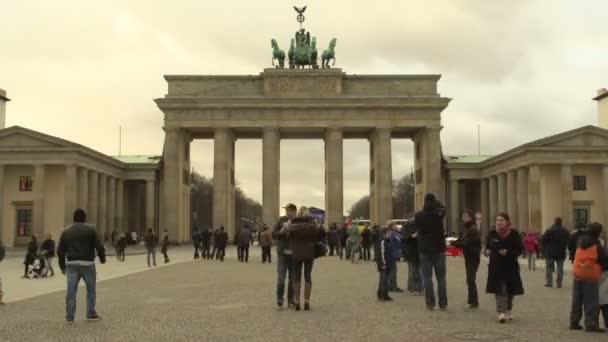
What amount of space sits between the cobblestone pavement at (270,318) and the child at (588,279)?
46 cm

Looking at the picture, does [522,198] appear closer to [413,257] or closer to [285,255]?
[413,257]

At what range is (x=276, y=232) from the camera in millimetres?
15969

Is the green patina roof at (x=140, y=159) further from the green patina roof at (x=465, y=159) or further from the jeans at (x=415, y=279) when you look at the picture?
the jeans at (x=415, y=279)

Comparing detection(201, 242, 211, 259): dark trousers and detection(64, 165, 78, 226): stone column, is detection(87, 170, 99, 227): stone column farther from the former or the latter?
detection(201, 242, 211, 259): dark trousers

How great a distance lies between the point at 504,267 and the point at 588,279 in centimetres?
143

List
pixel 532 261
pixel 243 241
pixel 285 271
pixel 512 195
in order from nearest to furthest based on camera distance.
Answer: pixel 285 271 → pixel 532 261 → pixel 243 241 → pixel 512 195

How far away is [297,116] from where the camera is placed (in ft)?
233

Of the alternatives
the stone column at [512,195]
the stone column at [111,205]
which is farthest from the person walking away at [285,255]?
the stone column at [111,205]

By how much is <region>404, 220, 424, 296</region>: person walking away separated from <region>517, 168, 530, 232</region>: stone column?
4397 centimetres

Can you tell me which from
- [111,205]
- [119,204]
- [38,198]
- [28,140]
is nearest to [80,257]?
[38,198]

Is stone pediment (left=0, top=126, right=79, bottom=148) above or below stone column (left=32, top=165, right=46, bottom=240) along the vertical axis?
above

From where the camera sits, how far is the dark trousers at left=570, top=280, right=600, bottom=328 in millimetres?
12320

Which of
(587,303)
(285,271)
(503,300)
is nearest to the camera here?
(587,303)

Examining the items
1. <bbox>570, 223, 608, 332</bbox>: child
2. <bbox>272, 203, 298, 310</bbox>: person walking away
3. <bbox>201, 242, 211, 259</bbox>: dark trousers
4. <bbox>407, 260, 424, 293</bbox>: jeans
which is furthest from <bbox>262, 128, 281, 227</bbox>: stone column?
<bbox>570, 223, 608, 332</bbox>: child
